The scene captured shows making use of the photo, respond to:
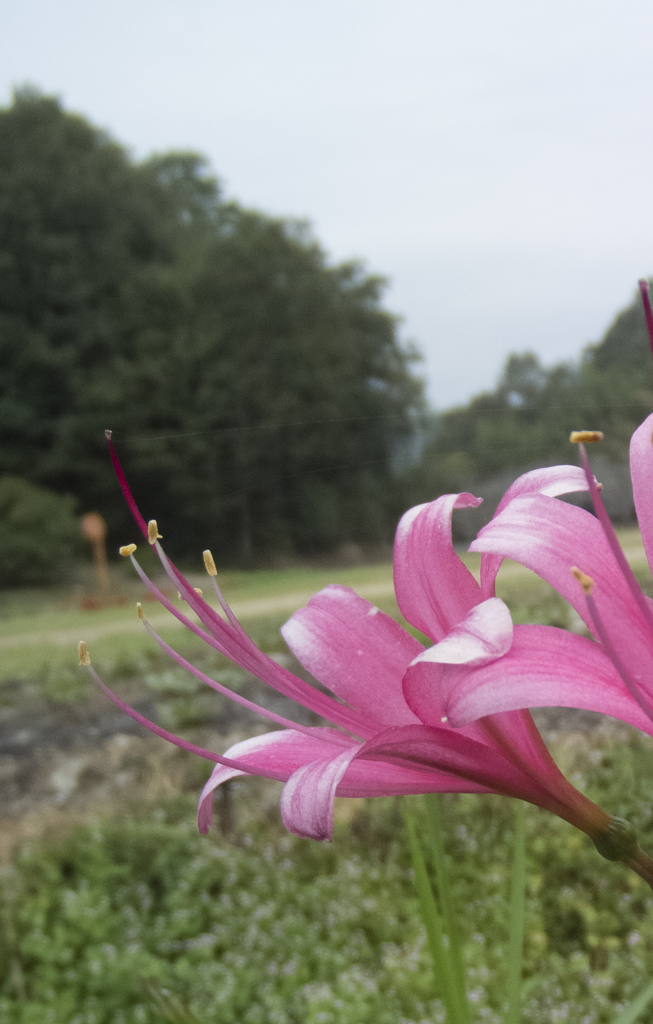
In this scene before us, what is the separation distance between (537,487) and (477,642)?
121 mm

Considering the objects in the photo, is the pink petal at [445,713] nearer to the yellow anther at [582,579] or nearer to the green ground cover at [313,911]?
the yellow anther at [582,579]

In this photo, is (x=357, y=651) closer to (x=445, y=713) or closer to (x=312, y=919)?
(x=445, y=713)

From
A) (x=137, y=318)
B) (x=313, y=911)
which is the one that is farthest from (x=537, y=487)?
(x=137, y=318)

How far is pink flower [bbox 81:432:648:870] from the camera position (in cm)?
34

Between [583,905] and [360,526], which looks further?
[360,526]

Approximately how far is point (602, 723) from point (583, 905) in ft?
2.13

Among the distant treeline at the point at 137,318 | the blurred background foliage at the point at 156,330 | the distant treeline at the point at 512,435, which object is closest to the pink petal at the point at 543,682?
the distant treeline at the point at 512,435

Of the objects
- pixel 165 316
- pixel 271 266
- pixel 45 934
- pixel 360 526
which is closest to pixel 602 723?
pixel 360 526

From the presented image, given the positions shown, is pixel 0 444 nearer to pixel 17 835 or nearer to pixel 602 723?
pixel 17 835

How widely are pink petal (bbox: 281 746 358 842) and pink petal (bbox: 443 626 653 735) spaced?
2.1 inches

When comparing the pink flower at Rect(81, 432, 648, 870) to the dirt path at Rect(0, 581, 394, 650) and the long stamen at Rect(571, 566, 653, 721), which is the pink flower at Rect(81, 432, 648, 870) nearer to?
the long stamen at Rect(571, 566, 653, 721)

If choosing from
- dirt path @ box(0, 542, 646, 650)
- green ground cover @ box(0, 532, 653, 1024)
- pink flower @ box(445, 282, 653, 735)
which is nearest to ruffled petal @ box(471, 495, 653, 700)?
pink flower @ box(445, 282, 653, 735)

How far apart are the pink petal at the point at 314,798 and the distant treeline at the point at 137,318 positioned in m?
4.24

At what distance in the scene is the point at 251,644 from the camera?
17.3 inches
